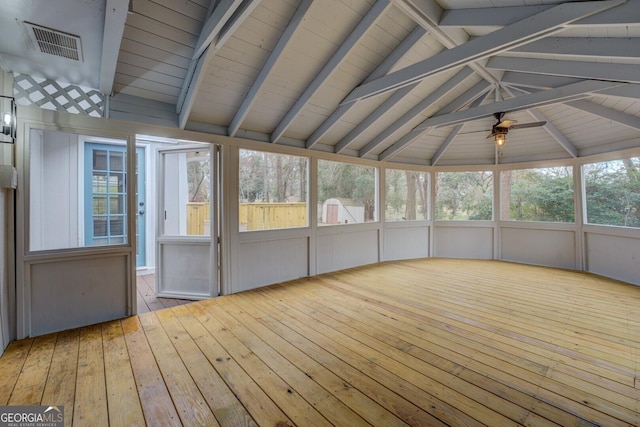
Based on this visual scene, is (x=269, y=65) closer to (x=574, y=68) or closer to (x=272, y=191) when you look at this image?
(x=272, y=191)

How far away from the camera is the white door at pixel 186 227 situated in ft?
12.9

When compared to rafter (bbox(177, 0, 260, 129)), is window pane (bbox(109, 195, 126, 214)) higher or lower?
lower

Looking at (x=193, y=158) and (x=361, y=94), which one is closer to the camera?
(x=361, y=94)

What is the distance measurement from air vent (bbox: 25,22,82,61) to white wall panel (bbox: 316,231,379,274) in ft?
12.5

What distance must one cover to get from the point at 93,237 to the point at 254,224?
192cm

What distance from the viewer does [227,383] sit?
1.99m

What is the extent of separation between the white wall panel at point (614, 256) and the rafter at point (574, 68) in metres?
3.30

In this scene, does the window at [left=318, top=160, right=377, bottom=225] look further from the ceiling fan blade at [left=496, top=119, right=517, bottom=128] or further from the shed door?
the ceiling fan blade at [left=496, top=119, right=517, bottom=128]

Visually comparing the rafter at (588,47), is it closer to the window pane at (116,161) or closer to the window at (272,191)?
the window at (272,191)

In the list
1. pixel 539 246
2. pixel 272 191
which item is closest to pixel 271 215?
pixel 272 191

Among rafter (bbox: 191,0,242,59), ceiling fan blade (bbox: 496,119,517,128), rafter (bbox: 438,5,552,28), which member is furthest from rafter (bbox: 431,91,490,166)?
rafter (bbox: 191,0,242,59)

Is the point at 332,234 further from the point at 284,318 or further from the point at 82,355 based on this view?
the point at 82,355

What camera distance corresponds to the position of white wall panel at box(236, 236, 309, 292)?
4129 millimetres

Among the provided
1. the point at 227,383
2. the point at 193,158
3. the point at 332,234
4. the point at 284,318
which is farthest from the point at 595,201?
the point at 193,158
